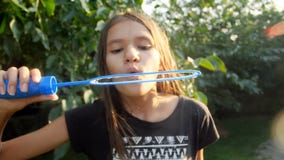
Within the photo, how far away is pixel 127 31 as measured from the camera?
1.12 m

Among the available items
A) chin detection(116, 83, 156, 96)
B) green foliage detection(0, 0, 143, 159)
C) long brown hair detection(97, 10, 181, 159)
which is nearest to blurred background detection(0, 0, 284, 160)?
green foliage detection(0, 0, 143, 159)

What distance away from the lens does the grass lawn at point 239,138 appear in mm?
4297

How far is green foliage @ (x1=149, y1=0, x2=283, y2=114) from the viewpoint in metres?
3.56

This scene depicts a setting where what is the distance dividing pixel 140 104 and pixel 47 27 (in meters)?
0.74

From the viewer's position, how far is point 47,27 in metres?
1.72

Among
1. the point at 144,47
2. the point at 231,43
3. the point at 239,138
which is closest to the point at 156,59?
the point at 144,47

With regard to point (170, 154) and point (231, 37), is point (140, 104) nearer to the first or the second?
point (170, 154)

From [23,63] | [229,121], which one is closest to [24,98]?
[23,63]

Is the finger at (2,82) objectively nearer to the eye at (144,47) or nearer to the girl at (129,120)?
the girl at (129,120)

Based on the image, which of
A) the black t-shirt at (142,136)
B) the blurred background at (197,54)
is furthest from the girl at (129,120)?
the blurred background at (197,54)

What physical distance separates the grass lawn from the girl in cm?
312

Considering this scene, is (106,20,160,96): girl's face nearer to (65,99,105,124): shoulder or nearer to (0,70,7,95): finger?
(65,99,105,124): shoulder

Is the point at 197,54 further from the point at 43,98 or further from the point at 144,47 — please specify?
the point at 43,98

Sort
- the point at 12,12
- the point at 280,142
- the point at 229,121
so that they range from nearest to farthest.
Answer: the point at 12,12, the point at 280,142, the point at 229,121
